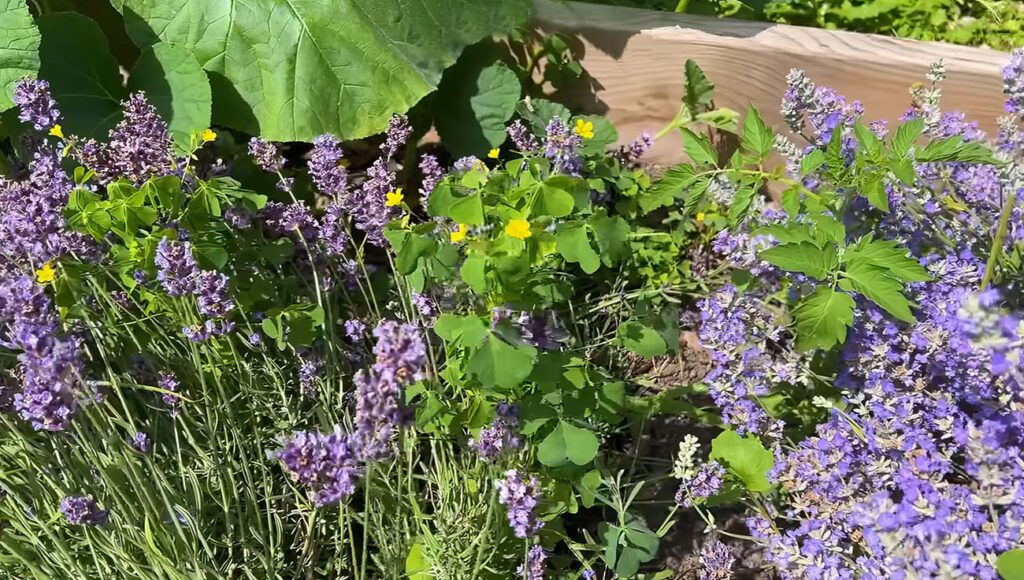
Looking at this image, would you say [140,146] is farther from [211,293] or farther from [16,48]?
[16,48]

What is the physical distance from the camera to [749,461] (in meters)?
1.15

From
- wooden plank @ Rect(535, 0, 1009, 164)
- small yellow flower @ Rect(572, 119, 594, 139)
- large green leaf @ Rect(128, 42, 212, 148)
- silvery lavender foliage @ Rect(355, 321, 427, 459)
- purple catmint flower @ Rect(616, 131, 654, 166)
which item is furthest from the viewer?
purple catmint flower @ Rect(616, 131, 654, 166)

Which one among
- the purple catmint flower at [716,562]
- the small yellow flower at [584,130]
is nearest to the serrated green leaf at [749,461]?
the purple catmint flower at [716,562]

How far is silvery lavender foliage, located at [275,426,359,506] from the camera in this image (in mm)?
718

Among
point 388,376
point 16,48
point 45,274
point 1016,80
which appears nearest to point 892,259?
point 1016,80

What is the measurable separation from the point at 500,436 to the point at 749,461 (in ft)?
1.32

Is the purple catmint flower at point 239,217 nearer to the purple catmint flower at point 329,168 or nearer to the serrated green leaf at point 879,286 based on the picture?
the purple catmint flower at point 329,168

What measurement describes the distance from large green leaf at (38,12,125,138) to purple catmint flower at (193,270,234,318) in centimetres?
83

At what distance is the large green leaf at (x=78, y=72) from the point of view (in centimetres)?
160

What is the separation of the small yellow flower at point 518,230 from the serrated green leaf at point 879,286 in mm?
447

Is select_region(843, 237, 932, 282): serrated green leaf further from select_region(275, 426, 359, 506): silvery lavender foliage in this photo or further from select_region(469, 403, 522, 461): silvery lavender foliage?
select_region(275, 426, 359, 506): silvery lavender foliage

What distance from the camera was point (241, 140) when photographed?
6.15 ft

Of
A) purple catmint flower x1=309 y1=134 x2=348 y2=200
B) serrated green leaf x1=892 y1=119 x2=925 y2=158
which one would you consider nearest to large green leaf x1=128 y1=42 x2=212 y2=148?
purple catmint flower x1=309 y1=134 x2=348 y2=200

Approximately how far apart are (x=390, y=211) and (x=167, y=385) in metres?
0.41
